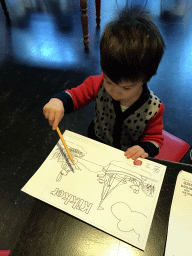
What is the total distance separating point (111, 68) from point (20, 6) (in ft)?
8.67

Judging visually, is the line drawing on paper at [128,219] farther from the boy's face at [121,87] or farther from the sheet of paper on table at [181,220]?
the boy's face at [121,87]

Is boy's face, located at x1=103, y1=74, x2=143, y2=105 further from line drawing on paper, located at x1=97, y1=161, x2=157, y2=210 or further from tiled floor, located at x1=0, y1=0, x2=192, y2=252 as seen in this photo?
tiled floor, located at x1=0, y1=0, x2=192, y2=252

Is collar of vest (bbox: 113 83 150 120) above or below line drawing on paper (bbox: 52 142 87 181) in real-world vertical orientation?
above

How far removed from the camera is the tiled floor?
3.46ft

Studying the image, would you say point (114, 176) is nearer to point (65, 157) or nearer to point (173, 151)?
point (65, 157)

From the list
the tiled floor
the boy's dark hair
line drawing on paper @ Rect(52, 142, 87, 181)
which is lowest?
the tiled floor

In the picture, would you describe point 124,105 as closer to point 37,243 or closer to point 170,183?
point 170,183

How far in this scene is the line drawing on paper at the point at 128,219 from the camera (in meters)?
0.38

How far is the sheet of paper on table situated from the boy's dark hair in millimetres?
275

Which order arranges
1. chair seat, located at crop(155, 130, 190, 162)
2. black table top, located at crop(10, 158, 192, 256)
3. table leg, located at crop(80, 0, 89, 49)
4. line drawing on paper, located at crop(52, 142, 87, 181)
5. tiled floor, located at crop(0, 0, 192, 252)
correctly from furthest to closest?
1. table leg, located at crop(80, 0, 89, 49)
2. tiled floor, located at crop(0, 0, 192, 252)
3. chair seat, located at crop(155, 130, 190, 162)
4. line drawing on paper, located at crop(52, 142, 87, 181)
5. black table top, located at crop(10, 158, 192, 256)

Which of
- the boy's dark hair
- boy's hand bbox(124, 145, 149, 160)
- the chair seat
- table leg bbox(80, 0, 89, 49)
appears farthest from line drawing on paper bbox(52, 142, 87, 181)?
table leg bbox(80, 0, 89, 49)

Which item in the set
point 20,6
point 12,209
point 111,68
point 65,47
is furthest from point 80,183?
point 20,6

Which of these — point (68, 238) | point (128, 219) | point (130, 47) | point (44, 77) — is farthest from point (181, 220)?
point (44, 77)

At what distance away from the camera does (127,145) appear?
693 mm
